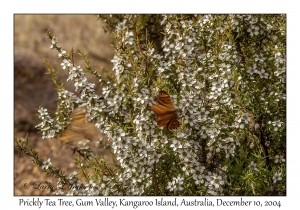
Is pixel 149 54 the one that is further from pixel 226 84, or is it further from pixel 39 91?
pixel 39 91

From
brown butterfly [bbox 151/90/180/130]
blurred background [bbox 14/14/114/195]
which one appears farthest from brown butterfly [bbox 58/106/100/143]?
brown butterfly [bbox 151/90/180/130]

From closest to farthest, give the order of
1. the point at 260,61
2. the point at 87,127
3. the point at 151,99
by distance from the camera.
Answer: the point at 151,99, the point at 260,61, the point at 87,127

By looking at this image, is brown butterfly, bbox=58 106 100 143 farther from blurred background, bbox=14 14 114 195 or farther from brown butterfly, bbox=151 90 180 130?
brown butterfly, bbox=151 90 180 130

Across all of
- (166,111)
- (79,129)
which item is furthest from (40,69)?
(166,111)

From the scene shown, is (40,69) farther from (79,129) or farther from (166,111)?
(166,111)

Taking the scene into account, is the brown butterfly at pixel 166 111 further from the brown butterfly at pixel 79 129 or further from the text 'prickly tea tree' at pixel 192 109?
the brown butterfly at pixel 79 129
